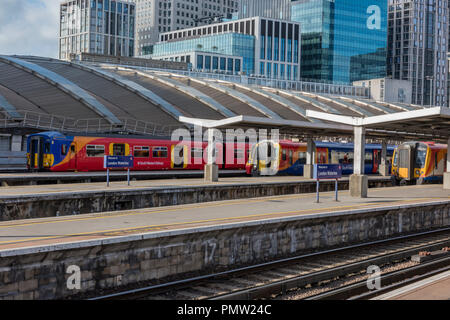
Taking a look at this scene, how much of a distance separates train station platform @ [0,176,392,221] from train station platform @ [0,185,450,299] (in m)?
5.10

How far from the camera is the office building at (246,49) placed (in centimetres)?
15900

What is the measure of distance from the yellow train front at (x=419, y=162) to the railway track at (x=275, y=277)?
20.3 meters

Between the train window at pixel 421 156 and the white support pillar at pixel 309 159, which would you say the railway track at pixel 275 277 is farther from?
Answer: the white support pillar at pixel 309 159

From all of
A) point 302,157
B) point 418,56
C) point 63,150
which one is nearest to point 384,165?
point 302,157

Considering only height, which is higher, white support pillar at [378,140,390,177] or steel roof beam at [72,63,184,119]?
steel roof beam at [72,63,184,119]

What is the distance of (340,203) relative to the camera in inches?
1005

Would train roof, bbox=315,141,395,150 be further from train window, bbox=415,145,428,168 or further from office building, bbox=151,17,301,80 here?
office building, bbox=151,17,301,80

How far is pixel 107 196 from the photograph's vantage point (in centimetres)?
2667

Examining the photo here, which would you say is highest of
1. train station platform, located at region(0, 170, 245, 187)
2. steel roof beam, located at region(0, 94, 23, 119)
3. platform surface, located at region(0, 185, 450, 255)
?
steel roof beam, located at region(0, 94, 23, 119)

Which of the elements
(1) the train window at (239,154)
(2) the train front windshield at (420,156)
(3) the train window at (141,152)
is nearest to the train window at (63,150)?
(3) the train window at (141,152)

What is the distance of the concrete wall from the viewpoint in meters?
12.9

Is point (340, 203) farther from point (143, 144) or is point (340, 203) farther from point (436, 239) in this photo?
point (143, 144)

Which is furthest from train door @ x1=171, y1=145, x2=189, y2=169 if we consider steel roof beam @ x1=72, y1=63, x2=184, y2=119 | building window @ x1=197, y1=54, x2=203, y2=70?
building window @ x1=197, y1=54, x2=203, y2=70
